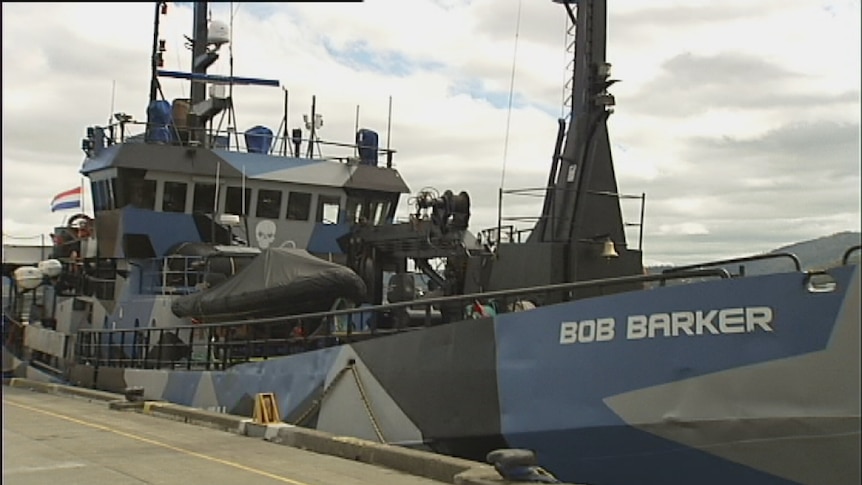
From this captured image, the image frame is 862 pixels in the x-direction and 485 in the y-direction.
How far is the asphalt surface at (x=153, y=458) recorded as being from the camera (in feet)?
26.9

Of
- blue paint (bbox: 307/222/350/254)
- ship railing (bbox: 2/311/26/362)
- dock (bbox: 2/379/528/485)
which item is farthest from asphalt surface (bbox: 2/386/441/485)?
ship railing (bbox: 2/311/26/362)

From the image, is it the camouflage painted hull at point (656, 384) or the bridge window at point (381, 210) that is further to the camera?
the bridge window at point (381, 210)

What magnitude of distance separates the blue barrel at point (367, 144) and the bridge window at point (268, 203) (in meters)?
2.30

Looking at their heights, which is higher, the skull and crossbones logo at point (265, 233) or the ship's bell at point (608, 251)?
the skull and crossbones logo at point (265, 233)

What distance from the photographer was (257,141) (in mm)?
18875

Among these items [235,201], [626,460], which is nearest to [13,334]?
[235,201]

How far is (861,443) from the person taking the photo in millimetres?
5809

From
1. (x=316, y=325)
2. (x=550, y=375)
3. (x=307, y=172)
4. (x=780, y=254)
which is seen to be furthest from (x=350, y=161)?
(x=780, y=254)

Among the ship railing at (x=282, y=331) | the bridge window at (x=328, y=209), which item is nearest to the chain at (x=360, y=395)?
the ship railing at (x=282, y=331)

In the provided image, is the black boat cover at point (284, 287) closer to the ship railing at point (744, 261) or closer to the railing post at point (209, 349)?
the railing post at point (209, 349)

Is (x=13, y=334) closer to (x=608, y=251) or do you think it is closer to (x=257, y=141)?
(x=257, y=141)

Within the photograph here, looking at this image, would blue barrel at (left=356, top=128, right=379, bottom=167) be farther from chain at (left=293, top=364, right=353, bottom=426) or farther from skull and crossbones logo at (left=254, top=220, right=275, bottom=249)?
chain at (left=293, top=364, right=353, bottom=426)

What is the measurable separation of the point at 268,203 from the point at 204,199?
42.3 inches

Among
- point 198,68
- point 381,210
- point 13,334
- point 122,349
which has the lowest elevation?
point 13,334
